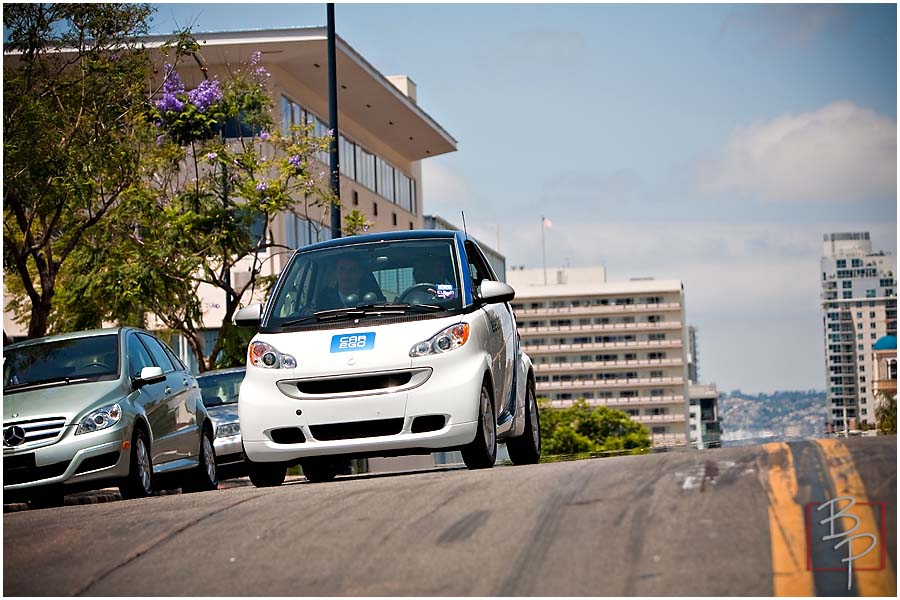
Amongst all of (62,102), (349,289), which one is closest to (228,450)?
(62,102)

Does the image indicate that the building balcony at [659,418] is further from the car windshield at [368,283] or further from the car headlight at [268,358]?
the car headlight at [268,358]

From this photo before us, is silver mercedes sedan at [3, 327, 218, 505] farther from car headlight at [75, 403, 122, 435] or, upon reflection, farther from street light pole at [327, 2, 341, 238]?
street light pole at [327, 2, 341, 238]

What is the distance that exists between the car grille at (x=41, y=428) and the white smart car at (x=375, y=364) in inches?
75.5

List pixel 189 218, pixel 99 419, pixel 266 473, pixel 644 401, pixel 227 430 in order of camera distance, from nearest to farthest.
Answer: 1. pixel 266 473
2. pixel 99 419
3. pixel 227 430
4. pixel 189 218
5. pixel 644 401

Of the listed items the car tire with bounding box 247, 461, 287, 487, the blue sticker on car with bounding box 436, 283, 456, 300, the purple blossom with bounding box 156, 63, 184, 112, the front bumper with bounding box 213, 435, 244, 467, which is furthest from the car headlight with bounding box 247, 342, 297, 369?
the purple blossom with bounding box 156, 63, 184, 112

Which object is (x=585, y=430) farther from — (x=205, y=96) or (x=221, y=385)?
(x=221, y=385)

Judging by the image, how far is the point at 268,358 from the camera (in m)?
11.4

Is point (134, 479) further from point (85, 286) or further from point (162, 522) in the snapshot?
point (85, 286)

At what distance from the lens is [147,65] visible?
70.2ft

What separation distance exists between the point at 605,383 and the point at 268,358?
176 m

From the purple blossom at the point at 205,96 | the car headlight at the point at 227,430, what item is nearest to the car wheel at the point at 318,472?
the car headlight at the point at 227,430

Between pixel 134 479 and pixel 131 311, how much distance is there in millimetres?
15582

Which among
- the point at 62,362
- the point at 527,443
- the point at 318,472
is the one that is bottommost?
→ the point at 318,472

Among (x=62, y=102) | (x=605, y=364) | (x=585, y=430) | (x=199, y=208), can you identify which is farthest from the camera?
(x=605, y=364)
